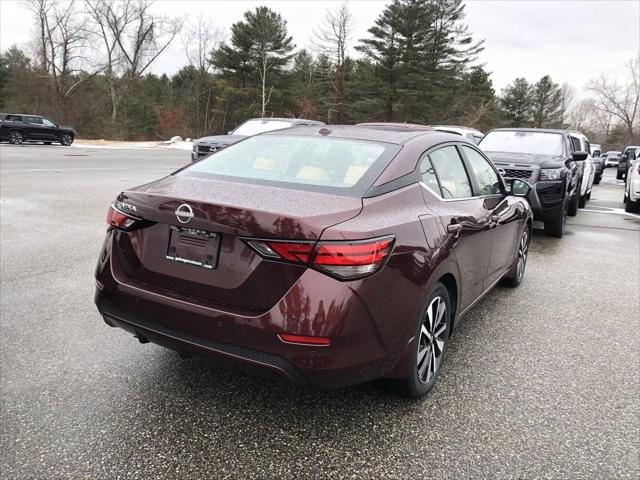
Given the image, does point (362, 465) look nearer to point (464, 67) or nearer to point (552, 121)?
point (464, 67)

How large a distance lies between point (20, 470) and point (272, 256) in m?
1.47

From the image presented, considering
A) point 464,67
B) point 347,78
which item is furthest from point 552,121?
point 347,78

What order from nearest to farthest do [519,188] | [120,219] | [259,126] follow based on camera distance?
[120,219]
[519,188]
[259,126]

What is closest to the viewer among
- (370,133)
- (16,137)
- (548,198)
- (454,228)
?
(454,228)

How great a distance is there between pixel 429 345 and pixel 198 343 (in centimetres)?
136

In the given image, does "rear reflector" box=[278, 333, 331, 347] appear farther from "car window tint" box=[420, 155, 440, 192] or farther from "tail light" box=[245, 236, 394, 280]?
"car window tint" box=[420, 155, 440, 192]

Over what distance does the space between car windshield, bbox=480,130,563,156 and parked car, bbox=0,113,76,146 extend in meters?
27.2

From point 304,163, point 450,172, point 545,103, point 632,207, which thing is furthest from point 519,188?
point 545,103

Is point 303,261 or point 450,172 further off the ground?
point 450,172

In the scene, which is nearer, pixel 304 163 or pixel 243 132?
pixel 304 163

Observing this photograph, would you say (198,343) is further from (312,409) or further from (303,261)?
(312,409)

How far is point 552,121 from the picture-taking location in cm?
6975

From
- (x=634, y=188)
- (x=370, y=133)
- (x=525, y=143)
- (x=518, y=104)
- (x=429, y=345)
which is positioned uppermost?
(x=518, y=104)

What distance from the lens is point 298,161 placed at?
3105 millimetres
